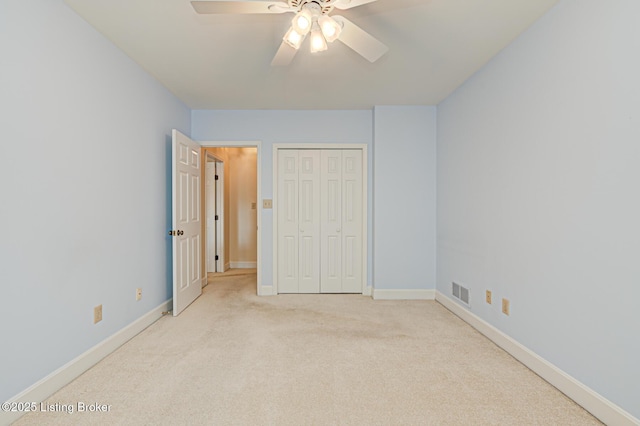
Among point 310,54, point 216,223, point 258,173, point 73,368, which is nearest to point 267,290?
point 258,173

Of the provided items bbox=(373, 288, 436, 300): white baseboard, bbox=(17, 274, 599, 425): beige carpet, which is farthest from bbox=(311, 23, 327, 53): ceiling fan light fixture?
bbox=(373, 288, 436, 300): white baseboard

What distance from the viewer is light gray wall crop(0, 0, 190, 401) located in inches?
67.2

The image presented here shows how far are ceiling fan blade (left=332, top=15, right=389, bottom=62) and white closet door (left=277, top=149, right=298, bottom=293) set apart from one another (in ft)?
7.62

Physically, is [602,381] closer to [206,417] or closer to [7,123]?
[206,417]

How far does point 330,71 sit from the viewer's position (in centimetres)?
305

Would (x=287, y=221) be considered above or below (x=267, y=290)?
above

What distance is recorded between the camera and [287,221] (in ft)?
14.2

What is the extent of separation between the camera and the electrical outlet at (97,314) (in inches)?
92.1

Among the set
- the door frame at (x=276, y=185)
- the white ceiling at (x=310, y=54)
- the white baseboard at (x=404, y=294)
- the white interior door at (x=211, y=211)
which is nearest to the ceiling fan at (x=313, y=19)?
the white ceiling at (x=310, y=54)

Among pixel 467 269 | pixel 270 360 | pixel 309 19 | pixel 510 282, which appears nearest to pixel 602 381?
pixel 510 282

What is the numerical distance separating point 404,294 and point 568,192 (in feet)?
8.04

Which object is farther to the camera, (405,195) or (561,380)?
(405,195)

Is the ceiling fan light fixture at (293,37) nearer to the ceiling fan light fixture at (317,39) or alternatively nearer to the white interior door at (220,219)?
the ceiling fan light fixture at (317,39)

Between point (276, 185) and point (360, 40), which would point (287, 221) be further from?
point (360, 40)
